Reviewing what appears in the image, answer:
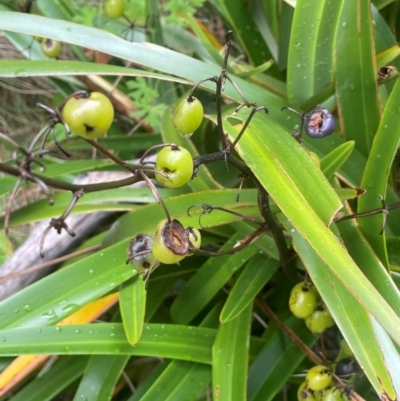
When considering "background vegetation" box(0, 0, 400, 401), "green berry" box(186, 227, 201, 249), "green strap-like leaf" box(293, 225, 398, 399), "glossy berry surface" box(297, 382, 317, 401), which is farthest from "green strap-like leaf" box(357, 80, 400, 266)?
"green berry" box(186, 227, 201, 249)

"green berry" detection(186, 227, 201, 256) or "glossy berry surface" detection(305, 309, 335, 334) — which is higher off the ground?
"green berry" detection(186, 227, 201, 256)

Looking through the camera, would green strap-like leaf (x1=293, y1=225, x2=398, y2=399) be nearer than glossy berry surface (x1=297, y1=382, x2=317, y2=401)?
Yes

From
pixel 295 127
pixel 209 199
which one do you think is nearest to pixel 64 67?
pixel 209 199

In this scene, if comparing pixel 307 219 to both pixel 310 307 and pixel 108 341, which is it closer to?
pixel 310 307

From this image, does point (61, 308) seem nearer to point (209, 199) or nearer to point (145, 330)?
point (145, 330)

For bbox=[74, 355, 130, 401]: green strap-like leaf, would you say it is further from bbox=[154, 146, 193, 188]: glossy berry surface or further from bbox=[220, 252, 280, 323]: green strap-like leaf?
bbox=[154, 146, 193, 188]: glossy berry surface

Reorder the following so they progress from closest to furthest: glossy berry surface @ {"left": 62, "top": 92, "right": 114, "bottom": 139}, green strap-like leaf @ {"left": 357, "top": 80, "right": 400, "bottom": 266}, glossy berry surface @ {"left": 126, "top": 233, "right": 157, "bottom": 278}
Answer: glossy berry surface @ {"left": 62, "top": 92, "right": 114, "bottom": 139}, glossy berry surface @ {"left": 126, "top": 233, "right": 157, "bottom": 278}, green strap-like leaf @ {"left": 357, "top": 80, "right": 400, "bottom": 266}

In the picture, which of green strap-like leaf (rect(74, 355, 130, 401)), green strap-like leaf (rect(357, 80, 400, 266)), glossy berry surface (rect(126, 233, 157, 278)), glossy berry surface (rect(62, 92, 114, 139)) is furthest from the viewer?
green strap-like leaf (rect(74, 355, 130, 401))

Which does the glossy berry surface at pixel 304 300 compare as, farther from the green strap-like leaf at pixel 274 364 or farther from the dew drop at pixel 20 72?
the dew drop at pixel 20 72
